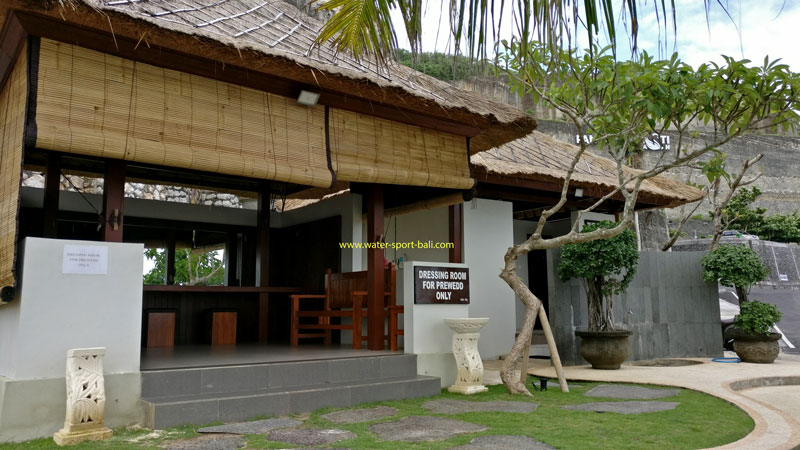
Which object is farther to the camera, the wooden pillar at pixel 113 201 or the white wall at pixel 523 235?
the white wall at pixel 523 235

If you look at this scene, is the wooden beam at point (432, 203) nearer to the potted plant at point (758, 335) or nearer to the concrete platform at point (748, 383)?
the concrete platform at point (748, 383)

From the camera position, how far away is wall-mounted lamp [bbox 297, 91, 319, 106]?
519 centimetres

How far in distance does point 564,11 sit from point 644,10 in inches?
7.7

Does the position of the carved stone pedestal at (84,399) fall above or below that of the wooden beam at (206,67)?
below

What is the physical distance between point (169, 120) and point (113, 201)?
2.28 feet

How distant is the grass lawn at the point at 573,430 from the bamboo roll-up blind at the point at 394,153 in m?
2.00

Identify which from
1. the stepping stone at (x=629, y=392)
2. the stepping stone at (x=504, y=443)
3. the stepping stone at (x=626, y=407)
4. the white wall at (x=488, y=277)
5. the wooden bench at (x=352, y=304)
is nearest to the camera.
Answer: the stepping stone at (x=504, y=443)

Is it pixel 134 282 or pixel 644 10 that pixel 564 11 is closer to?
pixel 644 10

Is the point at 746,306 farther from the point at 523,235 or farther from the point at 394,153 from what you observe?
the point at 394,153

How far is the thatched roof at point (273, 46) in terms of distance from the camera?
3.99 metres

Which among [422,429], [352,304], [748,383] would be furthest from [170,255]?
[748,383]

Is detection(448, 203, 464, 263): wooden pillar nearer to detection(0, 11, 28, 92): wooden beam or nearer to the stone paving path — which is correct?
the stone paving path

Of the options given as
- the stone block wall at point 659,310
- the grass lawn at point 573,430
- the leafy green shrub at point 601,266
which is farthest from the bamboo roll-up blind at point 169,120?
the stone block wall at point 659,310

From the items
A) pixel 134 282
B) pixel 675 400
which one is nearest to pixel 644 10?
pixel 134 282
